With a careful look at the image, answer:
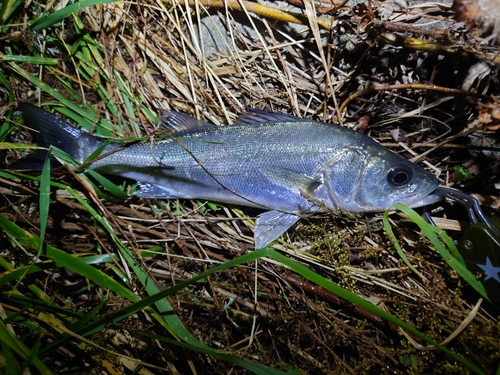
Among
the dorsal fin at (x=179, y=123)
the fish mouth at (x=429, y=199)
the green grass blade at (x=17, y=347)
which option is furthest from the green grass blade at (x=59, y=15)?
the fish mouth at (x=429, y=199)

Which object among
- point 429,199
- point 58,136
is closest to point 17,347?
point 58,136

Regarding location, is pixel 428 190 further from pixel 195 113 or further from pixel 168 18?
pixel 168 18

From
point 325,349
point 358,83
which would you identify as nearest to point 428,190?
point 358,83

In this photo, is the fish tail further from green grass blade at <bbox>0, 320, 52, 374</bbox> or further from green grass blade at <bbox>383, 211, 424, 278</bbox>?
green grass blade at <bbox>383, 211, 424, 278</bbox>

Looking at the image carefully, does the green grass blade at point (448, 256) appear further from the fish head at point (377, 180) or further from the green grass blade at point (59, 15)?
the green grass blade at point (59, 15)

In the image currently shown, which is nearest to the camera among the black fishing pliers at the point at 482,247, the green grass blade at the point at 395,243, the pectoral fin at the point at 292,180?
the black fishing pliers at the point at 482,247
